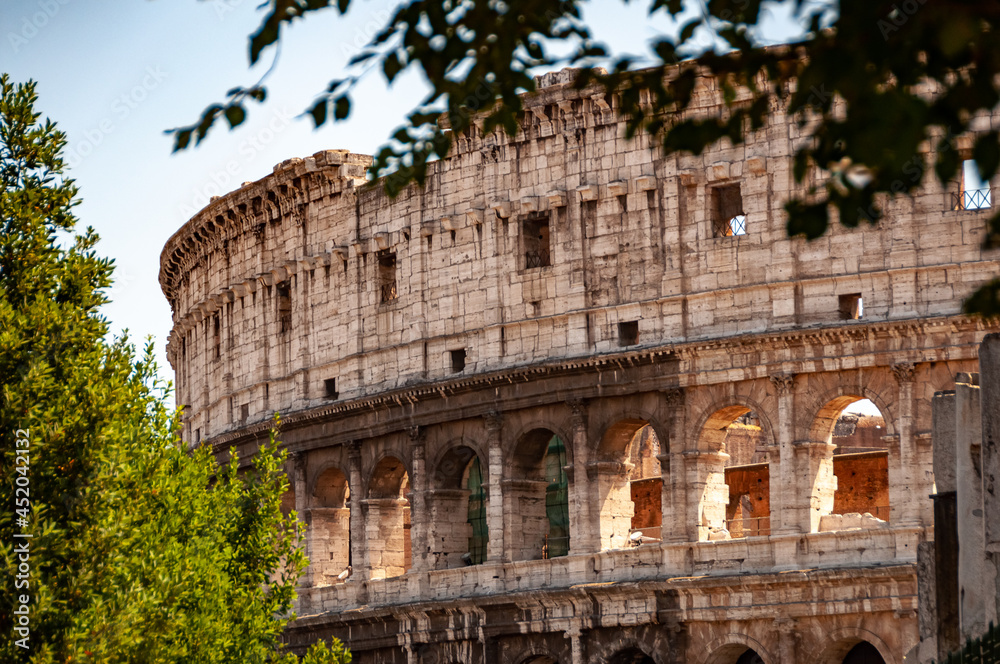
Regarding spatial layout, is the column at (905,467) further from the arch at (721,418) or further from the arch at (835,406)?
the arch at (721,418)

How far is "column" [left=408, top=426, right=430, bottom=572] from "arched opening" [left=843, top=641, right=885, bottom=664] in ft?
27.7

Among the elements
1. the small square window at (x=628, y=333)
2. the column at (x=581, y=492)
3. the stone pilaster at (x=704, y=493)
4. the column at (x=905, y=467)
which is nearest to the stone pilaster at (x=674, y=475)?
the stone pilaster at (x=704, y=493)

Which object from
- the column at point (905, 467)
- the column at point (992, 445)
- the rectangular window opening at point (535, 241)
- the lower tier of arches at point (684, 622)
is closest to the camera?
the column at point (992, 445)

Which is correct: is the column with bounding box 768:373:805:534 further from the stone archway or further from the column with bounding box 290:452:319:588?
the column with bounding box 290:452:319:588

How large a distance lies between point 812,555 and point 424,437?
8.29m

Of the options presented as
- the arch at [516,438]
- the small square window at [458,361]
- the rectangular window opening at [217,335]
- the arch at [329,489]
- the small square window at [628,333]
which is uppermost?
the rectangular window opening at [217,335]

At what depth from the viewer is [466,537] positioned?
33062mm

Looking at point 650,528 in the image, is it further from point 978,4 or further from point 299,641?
point 978,4

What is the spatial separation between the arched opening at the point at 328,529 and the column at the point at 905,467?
12233mm

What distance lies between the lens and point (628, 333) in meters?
30.5

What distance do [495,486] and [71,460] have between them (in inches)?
635

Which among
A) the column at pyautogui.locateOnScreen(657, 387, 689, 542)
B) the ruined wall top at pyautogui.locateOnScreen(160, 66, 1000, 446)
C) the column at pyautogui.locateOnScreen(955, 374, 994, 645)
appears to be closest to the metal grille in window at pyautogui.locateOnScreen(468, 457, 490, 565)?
the ruined wall top at pyautogui.locateOnScreen(160, 66, 1000, 446)

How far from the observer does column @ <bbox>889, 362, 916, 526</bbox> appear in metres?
27.5

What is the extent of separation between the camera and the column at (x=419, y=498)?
3275 cm
